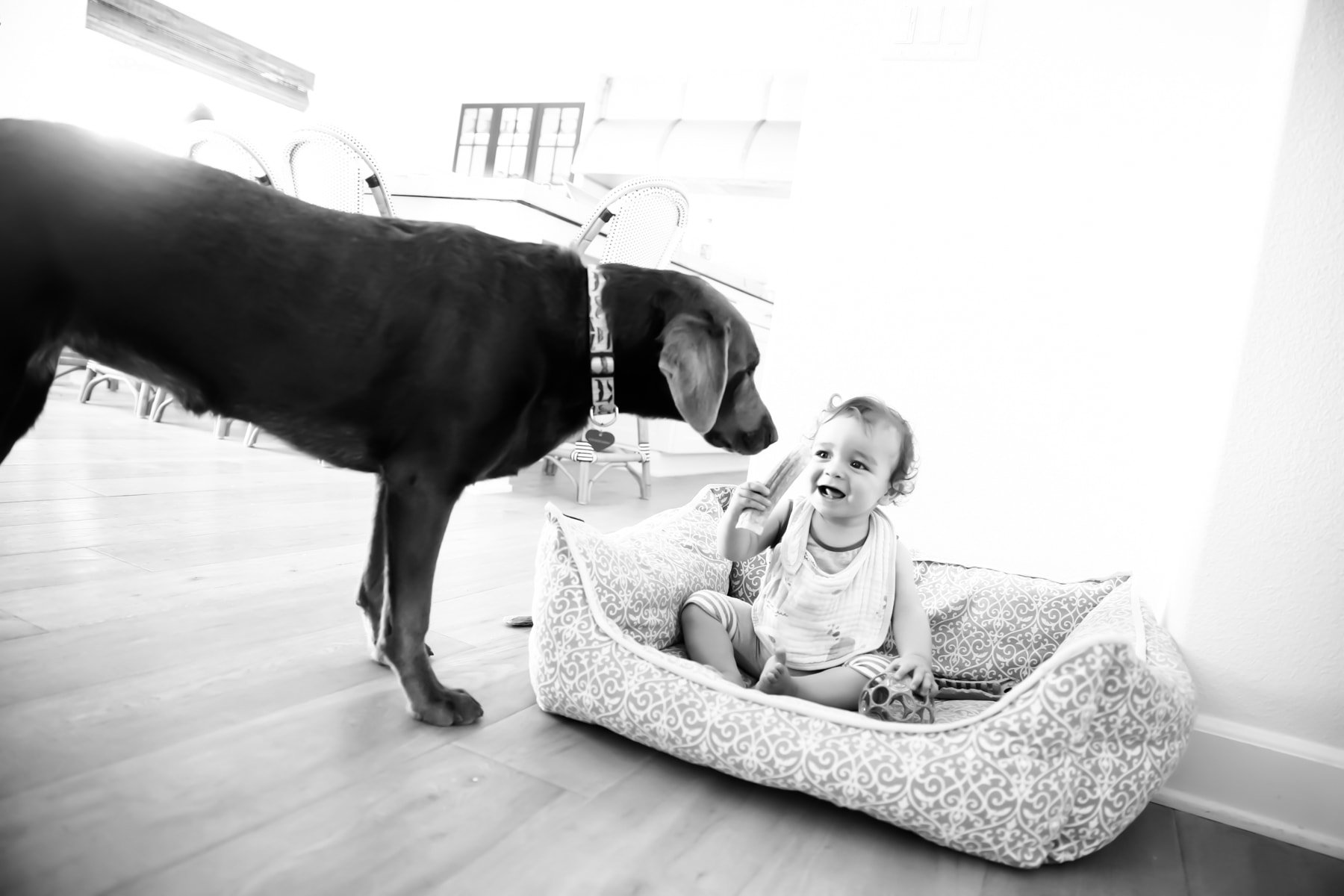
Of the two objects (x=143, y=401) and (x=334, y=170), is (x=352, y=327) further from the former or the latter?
(x=143, y=401)

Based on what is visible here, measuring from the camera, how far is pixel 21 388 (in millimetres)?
1150

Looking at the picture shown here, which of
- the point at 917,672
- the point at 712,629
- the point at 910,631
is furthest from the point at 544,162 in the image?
the point at 917,672

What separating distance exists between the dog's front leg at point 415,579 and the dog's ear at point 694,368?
398mm

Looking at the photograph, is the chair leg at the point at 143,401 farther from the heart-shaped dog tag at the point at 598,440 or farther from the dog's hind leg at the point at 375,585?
the dog's hind leg at the point at 375,585

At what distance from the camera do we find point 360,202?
3.07 metres

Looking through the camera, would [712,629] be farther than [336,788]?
Yes

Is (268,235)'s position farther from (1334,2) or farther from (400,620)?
(1334,2)

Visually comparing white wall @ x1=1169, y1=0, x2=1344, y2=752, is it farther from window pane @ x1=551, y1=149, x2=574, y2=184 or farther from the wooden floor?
window pane @ x1=551, y1=149, x2=574, y2=184

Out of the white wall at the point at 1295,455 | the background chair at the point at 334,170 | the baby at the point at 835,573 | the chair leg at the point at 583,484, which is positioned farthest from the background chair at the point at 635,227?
the white wall at the point at 1295,455

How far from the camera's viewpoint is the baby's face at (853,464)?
1629mm

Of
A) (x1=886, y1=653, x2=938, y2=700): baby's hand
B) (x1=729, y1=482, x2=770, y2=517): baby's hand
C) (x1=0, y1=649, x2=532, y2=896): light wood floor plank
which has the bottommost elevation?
(x1=0, y1=649, x2=532, y2=896): light wood floor plank

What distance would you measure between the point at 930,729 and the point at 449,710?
2.39ft

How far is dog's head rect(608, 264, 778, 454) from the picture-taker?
56.4 inches

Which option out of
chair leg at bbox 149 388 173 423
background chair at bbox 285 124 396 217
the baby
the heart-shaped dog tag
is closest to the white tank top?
the baby
